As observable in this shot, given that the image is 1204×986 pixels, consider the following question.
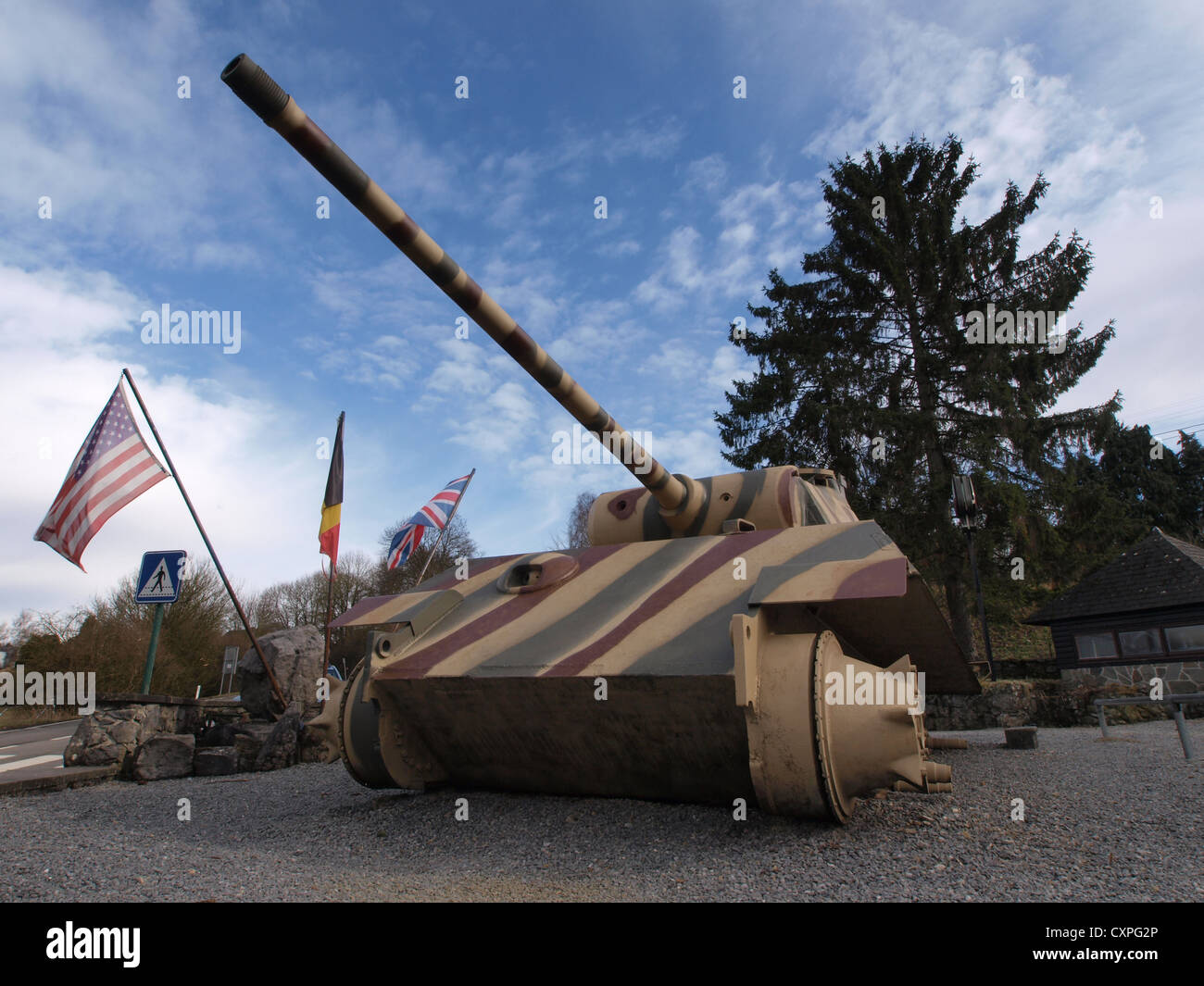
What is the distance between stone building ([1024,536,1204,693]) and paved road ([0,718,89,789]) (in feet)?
52.2

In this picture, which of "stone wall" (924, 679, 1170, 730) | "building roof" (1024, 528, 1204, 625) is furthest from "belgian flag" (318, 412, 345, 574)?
"building roof" (1024, 528, 1204, 625)

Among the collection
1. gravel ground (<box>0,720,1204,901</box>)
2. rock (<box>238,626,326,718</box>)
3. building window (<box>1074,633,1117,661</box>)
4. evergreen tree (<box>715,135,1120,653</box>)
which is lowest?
building window (<box>1074,633,1117,661</box>)

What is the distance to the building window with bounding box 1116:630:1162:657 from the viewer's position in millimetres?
13961

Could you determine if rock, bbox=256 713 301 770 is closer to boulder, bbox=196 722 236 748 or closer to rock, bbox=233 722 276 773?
rock, bbox=233 722 276 773

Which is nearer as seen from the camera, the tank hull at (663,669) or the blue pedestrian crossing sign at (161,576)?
the tank hull at (663,669)

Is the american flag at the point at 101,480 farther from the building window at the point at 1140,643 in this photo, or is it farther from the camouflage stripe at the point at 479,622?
the building window at the point at 1140,643

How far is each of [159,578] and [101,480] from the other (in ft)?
4.40

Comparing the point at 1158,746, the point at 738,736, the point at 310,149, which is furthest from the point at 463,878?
the point at 1158,746

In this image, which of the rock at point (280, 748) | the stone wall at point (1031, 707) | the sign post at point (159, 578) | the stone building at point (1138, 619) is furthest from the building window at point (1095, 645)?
the sign post at point (159, 578)

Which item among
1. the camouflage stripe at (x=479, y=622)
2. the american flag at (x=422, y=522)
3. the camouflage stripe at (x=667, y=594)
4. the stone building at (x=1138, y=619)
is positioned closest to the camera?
the camouflage stripe at (x=667, y=594)

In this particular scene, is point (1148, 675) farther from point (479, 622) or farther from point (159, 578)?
point (159, 578)

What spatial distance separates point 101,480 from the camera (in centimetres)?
860

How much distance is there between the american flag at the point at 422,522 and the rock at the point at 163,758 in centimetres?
480

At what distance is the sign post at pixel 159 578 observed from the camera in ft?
27.4
